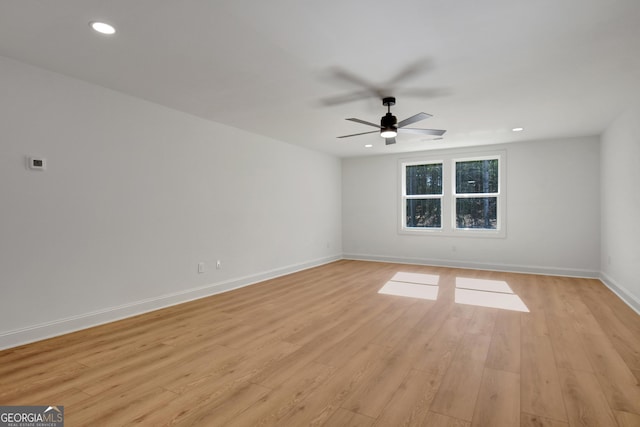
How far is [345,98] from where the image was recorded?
12.1 feet

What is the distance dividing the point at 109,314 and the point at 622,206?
6.42 meters

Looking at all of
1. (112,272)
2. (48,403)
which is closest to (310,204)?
(112,272)

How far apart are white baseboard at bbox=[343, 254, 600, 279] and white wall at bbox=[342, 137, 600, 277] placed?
14 millimetres

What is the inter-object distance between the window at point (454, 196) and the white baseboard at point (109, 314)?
150 inches

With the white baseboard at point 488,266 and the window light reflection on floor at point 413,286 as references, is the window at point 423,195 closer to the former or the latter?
the white baseboard at point 488,266

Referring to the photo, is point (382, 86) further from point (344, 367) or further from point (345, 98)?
point (344, 367)

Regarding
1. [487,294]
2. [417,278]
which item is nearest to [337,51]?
[487,294]

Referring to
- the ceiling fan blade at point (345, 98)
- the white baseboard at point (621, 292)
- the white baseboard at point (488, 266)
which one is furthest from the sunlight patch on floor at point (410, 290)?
the ceiling fan blade at point (345, 98)

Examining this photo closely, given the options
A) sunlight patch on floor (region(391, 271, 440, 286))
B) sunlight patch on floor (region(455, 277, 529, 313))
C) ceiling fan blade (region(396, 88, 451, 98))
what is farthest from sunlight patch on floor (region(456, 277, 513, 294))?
ceiling fan blade (region(396, 88, 451, 98))

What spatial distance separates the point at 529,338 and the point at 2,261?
4635 mm

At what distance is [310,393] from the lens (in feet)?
6.72

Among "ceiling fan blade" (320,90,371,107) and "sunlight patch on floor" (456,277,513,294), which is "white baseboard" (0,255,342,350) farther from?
"sunlight patch on floor" (456,277,513,294)

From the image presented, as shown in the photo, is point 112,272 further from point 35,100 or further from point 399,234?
point 399,234

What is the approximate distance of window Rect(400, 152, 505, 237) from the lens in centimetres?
641
